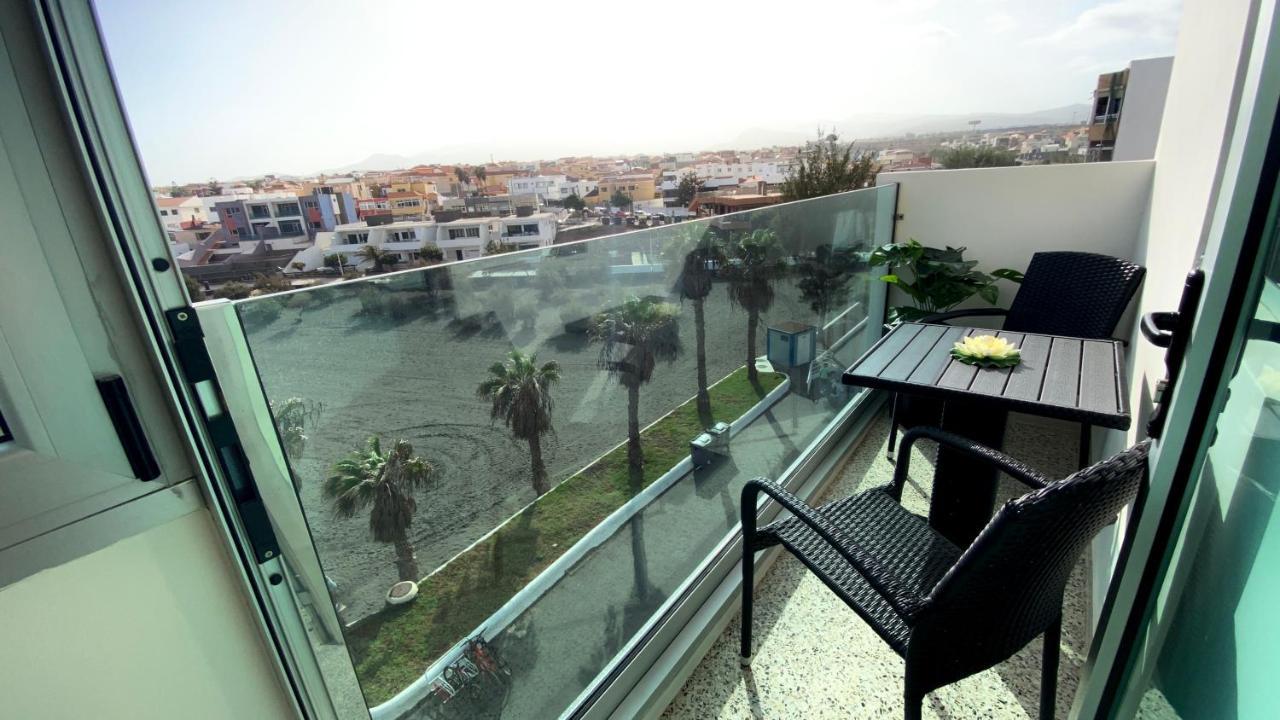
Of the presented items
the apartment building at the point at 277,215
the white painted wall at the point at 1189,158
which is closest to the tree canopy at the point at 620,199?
the apartment building at the point at 277,215

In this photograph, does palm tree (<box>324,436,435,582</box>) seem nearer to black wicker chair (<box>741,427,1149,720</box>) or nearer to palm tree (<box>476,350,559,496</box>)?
palm tree (<box>476,350,559,496</box>)

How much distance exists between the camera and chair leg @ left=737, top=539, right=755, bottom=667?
1751 mm

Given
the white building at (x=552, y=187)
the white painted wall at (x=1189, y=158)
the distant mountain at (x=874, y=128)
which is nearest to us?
the white painted wall at (x=1189, y=158)

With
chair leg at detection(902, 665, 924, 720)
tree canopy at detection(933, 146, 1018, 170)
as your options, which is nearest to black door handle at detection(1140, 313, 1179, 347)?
chair leg at detection(902, 665, 924, 720)

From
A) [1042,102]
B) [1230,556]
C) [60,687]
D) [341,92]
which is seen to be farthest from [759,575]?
[1042,102]

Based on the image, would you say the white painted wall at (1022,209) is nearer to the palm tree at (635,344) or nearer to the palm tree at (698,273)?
the palm tree at (698,273)

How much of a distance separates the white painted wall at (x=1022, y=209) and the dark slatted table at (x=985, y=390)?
1.61m

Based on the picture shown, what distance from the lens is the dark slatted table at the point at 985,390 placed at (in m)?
1.71

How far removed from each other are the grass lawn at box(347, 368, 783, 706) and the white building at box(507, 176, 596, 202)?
14.7 meters

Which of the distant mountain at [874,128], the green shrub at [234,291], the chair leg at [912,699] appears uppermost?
the distant mountain at [874,128]

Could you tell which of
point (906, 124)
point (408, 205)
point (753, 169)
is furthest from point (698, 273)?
point (906, 124)

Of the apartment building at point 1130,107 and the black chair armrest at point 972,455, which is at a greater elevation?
the apartment building at point 1130,107

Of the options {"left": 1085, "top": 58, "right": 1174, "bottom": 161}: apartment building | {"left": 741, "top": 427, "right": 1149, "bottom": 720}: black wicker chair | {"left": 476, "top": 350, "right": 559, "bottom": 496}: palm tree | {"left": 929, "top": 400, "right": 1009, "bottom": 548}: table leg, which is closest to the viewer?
{"left": 741, "top": 427, "right": 1149, "bottom": 720}: black wicker chair

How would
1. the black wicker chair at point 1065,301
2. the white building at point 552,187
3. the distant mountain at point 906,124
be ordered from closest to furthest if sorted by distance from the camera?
the black wicker chair at point 1065,301
the distant mountain at point 906,124
the white building at point 552,187
